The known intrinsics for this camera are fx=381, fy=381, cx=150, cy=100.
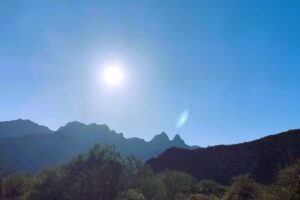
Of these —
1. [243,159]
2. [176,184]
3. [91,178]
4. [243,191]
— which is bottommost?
[243,191]

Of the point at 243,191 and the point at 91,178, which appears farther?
the point at 91,178

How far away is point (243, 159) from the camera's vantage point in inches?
3221

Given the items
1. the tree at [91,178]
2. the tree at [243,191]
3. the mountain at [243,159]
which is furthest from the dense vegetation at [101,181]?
the mountain at [243,159]

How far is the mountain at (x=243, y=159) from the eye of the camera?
7531 cm

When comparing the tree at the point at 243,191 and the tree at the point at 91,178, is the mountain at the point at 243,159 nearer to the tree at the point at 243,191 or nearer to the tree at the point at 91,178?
the tree at the point at 243,191

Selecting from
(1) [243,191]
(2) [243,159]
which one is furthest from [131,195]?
(2) [243,159]

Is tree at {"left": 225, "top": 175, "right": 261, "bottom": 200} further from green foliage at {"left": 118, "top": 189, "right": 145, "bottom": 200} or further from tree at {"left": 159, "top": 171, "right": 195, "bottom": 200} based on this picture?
tree at {"left": 159, "top": 171, "right": 195, "bottom": 200}

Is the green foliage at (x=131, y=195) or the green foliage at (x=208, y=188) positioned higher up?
the green foliage at (x=208, y=188)

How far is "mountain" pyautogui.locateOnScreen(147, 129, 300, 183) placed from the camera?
7531 cm

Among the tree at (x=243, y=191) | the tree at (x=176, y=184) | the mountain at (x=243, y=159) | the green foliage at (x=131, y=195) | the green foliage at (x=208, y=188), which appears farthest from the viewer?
the mountain at (x=243, y=159)

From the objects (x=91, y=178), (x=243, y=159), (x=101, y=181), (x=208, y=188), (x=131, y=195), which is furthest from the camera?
(x=243, y=159)

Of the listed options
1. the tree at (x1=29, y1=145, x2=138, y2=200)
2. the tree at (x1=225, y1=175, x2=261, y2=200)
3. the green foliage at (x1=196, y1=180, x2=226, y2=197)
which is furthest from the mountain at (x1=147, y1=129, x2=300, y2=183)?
the tree at (x1=29, y1=145, x2=138, y2=200)

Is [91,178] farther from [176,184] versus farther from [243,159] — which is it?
[243,159]

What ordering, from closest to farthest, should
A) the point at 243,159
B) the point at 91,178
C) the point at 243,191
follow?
the point at 243,191, the point at 91,178, the point at 243,159
